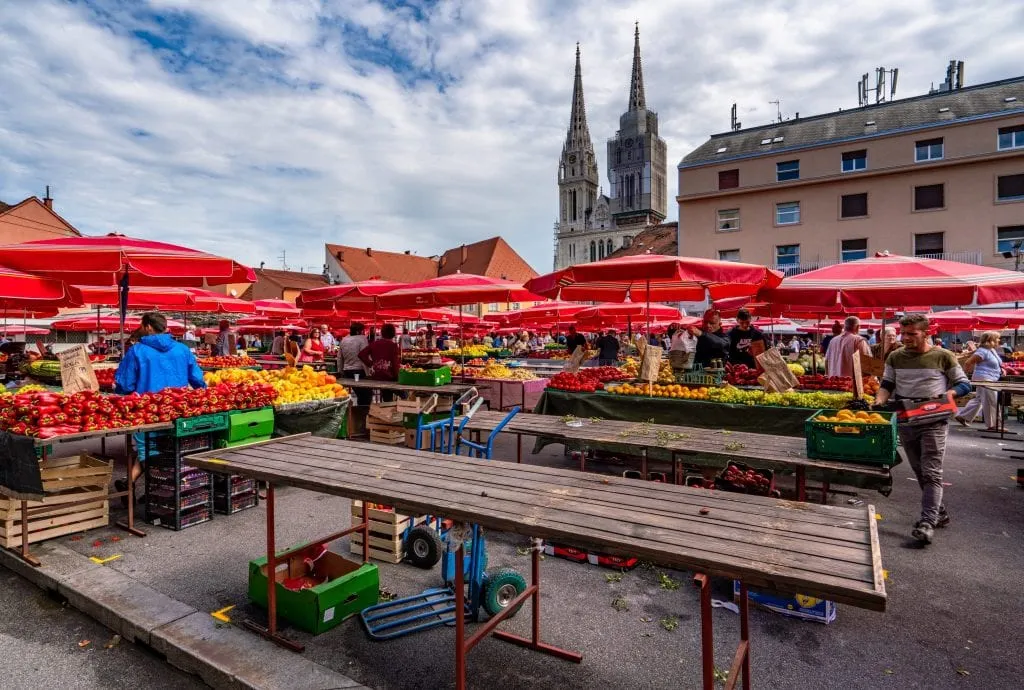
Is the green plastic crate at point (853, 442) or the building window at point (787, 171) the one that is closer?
the green plastic crate at point (853, 442)

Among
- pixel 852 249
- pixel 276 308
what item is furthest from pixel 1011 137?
pixel 276 308

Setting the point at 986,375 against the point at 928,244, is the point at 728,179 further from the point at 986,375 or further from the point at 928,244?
the point at 986,375

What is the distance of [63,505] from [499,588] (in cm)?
412

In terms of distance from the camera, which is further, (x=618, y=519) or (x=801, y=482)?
(x=801, y=482)

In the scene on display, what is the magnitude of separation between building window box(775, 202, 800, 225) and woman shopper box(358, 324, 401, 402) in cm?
3449

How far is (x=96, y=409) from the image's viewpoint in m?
4.91

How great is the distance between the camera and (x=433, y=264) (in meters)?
80.4

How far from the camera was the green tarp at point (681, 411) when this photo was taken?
6836 mm

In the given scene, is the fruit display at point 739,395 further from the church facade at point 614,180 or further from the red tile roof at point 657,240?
the church facade at point 614,180

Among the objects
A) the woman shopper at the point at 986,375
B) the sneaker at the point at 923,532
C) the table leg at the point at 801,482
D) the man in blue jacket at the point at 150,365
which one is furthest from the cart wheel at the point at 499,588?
the woman shopper at the point at 986,375

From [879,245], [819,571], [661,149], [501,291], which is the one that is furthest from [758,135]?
[661,149]

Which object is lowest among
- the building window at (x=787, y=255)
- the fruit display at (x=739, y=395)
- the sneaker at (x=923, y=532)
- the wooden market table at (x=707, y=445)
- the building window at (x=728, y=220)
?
the sneaker at (x=923, y=532)

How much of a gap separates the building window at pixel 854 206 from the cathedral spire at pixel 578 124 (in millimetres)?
87524

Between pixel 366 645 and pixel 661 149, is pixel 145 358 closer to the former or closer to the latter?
pixel 366 645
